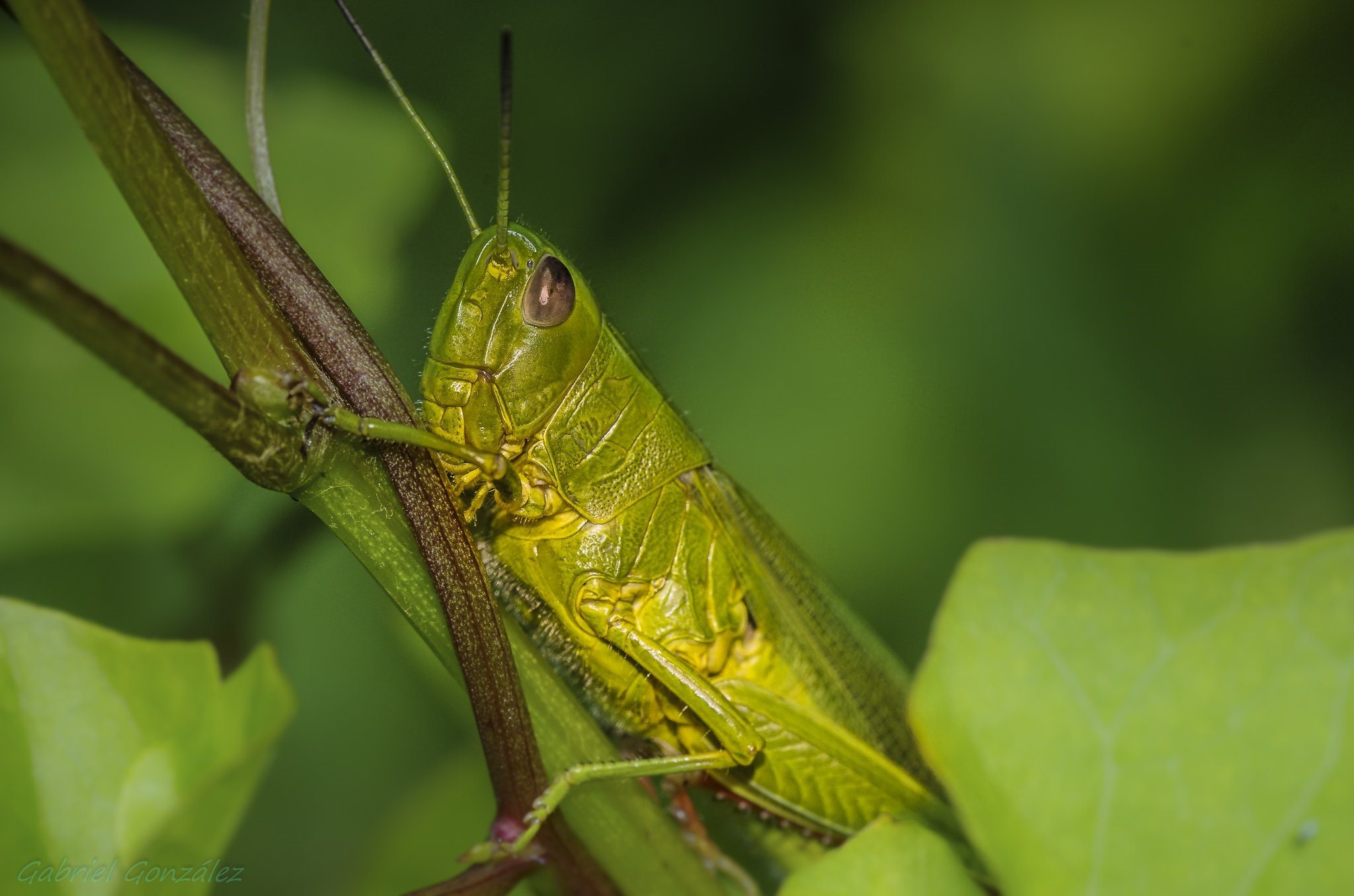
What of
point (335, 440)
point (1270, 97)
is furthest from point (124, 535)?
point (1270, 97)

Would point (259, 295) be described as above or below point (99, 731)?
above

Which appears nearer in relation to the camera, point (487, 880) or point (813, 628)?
point (487, 880)

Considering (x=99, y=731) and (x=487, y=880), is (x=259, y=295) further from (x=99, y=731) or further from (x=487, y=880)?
(x=487, y=880)

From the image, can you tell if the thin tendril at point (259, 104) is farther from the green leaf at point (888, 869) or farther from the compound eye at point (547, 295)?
the green leaf at point (888, 869)

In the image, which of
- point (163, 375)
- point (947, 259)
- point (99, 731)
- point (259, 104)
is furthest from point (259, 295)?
point (947, 259)

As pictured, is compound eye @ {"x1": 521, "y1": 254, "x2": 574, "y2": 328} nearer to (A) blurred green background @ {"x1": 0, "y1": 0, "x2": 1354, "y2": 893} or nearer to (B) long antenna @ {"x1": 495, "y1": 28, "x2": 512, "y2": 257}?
(B) long antenna @ {"x1": 495, "y1": 28, "x2": 512, "y2": 257}
